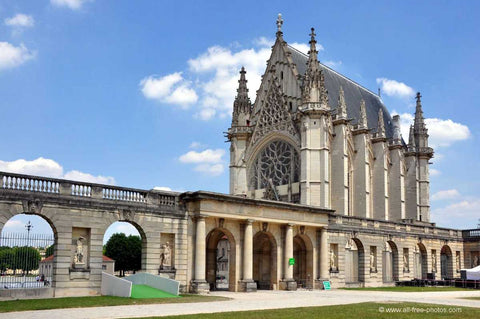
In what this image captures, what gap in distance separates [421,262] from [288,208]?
68.6 feet

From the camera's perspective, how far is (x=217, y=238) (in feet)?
117

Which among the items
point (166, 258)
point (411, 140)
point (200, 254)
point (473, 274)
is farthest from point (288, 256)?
point (411, 140)

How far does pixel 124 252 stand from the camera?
78.6m

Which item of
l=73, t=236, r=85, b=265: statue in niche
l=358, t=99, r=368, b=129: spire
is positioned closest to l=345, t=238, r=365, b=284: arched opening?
l=73, t=236, r=85, b=265: statue in niche

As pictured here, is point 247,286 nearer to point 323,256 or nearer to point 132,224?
point 323,256

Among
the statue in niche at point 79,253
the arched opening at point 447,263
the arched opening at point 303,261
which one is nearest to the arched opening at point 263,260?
the arched opening at point 303,261

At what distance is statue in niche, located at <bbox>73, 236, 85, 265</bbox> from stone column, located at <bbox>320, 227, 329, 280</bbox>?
58.0ft

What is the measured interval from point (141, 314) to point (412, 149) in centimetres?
6162

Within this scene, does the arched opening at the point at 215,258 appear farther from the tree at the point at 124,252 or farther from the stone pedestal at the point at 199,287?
the tree at the point at 124,252

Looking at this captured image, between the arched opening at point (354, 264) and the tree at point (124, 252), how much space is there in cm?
4124

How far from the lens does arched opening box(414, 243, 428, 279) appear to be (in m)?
49.1

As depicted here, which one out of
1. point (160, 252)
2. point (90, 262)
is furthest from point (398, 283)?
point (90, 262)

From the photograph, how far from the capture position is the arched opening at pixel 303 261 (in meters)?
38.1

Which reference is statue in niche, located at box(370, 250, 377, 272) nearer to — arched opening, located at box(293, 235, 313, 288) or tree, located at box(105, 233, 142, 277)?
arched opening, located at box(293, 235, 313, 288)
